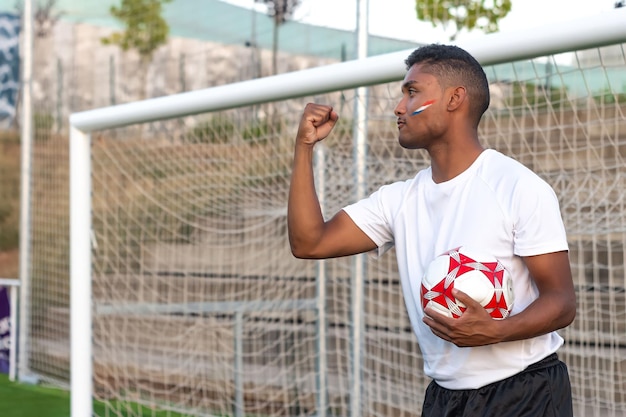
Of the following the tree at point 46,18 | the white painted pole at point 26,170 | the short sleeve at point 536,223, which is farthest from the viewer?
the tree at point 46,18

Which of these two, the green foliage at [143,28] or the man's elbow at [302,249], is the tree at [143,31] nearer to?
the green foliage at [143,28]

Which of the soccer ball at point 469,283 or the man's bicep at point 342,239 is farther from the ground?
the man's bicep at point 342,239

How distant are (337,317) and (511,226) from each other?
12.2ft

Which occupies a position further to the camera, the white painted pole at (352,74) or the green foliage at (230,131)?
the green foliage at (230,131)

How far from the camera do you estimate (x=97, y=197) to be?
8.52 m

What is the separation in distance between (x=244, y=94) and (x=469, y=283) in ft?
5.92

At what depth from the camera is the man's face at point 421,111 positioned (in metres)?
2.28

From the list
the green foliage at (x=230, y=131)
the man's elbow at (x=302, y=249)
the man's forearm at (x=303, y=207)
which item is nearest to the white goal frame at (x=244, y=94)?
the man's forearm at (x=303, y=207)

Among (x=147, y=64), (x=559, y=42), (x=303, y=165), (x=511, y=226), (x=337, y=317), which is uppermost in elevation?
(x=147, y=64)

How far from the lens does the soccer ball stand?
2.11 metres

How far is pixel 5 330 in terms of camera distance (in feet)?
26.3

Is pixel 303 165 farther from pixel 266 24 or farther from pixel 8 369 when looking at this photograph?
pixel 8 369

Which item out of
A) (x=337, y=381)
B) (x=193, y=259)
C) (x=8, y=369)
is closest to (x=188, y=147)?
(x=193, y=259)

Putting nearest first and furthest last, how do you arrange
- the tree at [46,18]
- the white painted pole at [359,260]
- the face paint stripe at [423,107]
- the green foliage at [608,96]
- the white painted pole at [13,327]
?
the face paint stripe at [423,107], the green foliage at [608,96], the white painted pole at [359,260], the white painted pole at [13,327], the tree at [46,18]
